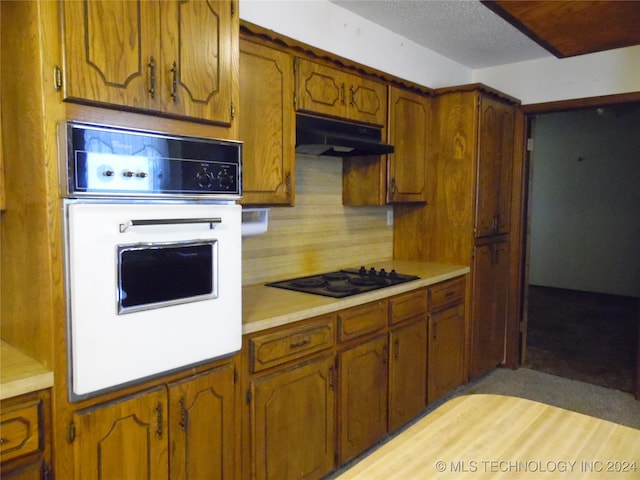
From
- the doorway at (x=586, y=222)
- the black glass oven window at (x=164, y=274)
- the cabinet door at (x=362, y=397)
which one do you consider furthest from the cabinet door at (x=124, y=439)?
the doorway at (x=586, y=222)

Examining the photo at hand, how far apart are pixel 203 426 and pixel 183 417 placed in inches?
4.1

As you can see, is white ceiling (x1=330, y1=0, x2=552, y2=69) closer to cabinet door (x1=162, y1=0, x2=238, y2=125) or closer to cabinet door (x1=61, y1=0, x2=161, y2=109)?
cabinet door (x1=162, y1=0, x2=238, y2=125)

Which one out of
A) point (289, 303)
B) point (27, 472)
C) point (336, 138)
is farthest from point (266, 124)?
point (27, 472)

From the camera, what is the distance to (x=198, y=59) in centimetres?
160

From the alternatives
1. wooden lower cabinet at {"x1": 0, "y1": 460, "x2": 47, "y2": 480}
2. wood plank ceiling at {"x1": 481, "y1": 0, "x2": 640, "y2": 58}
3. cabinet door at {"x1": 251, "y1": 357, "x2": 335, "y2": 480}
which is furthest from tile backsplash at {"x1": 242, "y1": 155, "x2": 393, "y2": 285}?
wood plank ceiling at {"x1": 481, "y1": 0, "x2": 640, "y2": 58}

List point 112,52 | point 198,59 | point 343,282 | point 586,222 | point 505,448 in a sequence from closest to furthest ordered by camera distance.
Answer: point 505,448 → point 112,52 → point 198,59 → point 343,282 → point 586,222

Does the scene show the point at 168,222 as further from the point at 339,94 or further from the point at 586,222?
the point at 586,222

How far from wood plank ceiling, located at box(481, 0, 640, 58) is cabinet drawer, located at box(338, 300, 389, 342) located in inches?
66.4

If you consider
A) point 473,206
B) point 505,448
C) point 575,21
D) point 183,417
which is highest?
point 575,21

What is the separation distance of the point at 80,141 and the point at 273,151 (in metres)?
1.08

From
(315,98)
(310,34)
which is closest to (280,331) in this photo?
(315,98)

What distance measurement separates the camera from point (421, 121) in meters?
3.38

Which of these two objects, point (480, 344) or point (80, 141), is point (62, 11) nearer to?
point (80, 141)

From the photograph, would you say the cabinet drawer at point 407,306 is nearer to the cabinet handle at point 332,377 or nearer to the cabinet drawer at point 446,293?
the cabinet drawer at point 446,293
